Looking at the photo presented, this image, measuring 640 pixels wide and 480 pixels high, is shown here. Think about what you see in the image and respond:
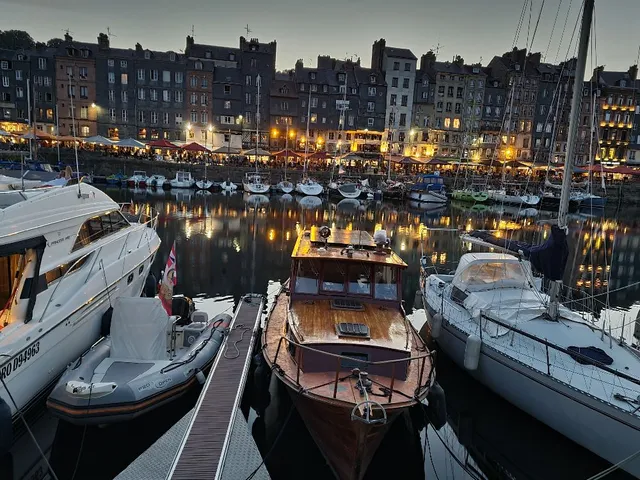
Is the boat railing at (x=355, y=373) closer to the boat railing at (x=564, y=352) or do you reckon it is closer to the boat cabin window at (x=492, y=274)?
the boat railing at (x=564, y=352)

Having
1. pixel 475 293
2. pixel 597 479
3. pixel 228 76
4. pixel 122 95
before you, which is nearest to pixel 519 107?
pixel 228 76

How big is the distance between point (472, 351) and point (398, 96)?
263ft

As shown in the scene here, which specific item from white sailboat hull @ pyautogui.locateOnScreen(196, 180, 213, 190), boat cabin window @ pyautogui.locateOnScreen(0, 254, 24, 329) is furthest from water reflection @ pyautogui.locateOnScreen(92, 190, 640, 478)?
boat cabin window @ pyautogui.locateOnScreen(0, 254, 24, 329)

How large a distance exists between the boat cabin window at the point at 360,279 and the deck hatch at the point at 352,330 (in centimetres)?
176

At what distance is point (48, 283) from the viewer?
36.2 ft

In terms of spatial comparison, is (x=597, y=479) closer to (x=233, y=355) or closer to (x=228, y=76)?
(x=233, y=355)

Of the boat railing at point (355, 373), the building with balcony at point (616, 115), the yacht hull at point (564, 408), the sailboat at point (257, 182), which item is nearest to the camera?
the boat railing at point (355, 373)

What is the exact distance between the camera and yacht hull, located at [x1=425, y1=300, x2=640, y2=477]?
920 centimetres

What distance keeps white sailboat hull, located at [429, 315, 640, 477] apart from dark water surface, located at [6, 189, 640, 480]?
0.51 m

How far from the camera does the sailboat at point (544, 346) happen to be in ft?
31.4

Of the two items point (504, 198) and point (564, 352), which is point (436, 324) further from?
point (504, 198)

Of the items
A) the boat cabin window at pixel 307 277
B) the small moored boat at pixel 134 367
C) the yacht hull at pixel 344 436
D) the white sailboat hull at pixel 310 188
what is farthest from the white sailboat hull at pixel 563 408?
the white sailboat hull at pixel 310 188

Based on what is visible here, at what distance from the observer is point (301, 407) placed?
961cm

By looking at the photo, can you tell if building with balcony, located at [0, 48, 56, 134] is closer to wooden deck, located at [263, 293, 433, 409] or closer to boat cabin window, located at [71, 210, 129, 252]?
boat cabin window, located at [71, 210, 129, 252]
